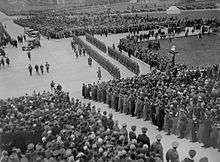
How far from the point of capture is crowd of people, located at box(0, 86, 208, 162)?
12.0 m

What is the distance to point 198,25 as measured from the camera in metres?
50.6

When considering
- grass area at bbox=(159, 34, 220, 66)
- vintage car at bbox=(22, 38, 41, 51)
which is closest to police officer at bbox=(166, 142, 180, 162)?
grass area at bbox=(159, 34, 220, 66)

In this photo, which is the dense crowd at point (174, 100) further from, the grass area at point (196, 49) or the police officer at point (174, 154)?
the grass area at point (196, 49)

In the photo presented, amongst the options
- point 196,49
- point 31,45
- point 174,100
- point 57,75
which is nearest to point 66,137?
point 174,100

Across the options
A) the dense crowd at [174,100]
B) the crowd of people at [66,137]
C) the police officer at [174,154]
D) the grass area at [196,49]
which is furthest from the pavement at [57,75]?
the grass area at [196,49]

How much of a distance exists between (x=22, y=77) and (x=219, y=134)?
2046 centimetres

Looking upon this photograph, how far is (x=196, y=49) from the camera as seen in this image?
127 feet

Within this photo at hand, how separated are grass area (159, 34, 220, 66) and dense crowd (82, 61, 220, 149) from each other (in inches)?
327

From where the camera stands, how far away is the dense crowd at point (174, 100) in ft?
51.7

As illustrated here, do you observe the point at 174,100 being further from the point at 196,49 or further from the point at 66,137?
the point at 196,49

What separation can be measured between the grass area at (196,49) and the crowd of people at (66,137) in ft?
55.6

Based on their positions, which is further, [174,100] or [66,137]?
[174,100]

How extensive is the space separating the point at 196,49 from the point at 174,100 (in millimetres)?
21851

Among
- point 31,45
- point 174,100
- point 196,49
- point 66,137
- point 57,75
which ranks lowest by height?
point 57,75
